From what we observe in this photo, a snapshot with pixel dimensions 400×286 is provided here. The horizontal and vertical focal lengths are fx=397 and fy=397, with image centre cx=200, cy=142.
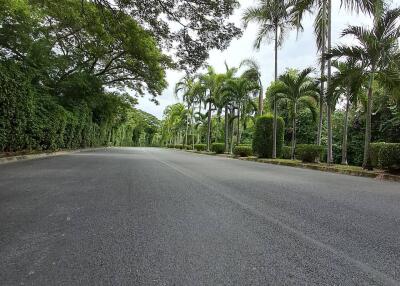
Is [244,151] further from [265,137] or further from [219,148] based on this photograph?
[219,148]

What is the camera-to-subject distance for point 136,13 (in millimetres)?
13789

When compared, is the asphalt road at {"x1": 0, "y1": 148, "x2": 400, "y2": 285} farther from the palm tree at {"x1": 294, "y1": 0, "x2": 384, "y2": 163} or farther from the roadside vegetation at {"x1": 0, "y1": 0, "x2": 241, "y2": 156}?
the palm tree at {"x1": 294, "y1": 0, "x2": 384, "y2": 163}

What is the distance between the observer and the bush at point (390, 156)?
14383 mm

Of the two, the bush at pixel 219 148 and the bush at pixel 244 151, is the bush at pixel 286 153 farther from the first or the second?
the bush at pixel 219 148

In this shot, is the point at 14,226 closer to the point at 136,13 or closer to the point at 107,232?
the point at 107,232

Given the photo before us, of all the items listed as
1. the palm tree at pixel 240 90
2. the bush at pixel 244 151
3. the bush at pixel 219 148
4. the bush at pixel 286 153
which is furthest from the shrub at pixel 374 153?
the bush at pixel 219 148

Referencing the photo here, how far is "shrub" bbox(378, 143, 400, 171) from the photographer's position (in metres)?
14.4

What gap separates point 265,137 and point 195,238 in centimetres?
2322

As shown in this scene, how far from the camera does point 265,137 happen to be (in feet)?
89.1

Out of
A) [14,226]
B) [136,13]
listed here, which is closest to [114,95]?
[136,13]

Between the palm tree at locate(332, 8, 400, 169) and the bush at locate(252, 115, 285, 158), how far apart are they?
405 inches

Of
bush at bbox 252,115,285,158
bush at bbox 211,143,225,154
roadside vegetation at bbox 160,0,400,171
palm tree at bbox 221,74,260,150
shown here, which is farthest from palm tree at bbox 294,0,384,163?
bush at bbox 211,143,225,154

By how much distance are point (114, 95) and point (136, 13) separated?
1236 inches

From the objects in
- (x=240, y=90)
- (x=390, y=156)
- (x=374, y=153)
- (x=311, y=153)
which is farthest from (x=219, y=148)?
(x=390, y=156)
